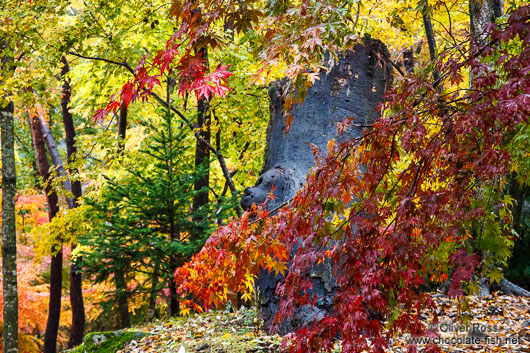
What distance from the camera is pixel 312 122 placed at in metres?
4.74

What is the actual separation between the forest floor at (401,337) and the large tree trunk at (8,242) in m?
2.55

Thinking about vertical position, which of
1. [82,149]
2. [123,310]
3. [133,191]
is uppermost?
[82,149]

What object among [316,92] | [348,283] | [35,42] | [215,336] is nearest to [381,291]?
[348,283]

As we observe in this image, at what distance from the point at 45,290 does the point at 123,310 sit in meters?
2.16

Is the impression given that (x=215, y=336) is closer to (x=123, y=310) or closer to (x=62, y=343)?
(x=123, y=310)

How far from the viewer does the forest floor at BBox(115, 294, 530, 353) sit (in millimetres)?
4328

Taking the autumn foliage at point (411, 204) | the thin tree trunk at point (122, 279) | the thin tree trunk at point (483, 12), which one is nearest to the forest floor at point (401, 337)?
the thin tree trunk at point (122, 279)

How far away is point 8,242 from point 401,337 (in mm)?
6158

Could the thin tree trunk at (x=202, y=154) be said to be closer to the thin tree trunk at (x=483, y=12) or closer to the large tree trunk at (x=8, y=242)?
the large tree trunk at (x=8, y=242)

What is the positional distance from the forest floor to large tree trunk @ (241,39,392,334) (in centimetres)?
44

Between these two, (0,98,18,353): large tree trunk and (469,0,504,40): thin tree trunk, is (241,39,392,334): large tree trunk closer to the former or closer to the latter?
(469,0,504,40): thin tree trunk

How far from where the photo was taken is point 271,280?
4.50 metres

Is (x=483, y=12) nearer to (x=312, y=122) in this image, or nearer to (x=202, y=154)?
(x=312, y=122)

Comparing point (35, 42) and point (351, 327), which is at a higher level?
point (35, 42)
